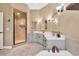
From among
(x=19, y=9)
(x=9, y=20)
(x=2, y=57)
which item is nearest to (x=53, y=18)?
(x=19, y=9)

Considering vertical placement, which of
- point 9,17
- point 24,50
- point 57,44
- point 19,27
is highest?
point 9,17

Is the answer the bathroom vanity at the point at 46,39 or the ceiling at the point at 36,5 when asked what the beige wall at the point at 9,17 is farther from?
the bathroom vanity at the point at 46,39

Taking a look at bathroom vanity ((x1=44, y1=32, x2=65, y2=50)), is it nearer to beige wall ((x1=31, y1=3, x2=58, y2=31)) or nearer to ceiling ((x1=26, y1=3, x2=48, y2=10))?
beige wall ((x1=31, y1=3, x2=58, y2=31))

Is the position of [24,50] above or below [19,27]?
below

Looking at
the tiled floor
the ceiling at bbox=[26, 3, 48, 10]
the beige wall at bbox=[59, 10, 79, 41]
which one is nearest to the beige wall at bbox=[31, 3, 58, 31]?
the ceiling at bbox=[26, 3, 48, 10]

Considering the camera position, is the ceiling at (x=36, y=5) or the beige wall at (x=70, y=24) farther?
the ceiling at (x=36, y=5)

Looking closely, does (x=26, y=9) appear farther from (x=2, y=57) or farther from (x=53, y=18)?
(x=2, y=57)

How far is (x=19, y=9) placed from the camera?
2.73m

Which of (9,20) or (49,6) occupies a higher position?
(49,6)

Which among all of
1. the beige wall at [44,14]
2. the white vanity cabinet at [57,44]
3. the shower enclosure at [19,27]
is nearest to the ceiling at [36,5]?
the beige wall at [44,14]

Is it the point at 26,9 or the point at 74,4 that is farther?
the point at 26,9

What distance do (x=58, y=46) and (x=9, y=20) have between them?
1207mm

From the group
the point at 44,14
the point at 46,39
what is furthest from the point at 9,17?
the point at 46,39

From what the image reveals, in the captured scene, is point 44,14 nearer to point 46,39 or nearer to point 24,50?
point 46,39
